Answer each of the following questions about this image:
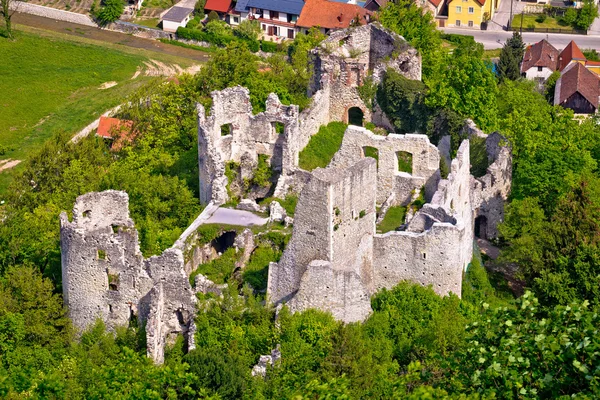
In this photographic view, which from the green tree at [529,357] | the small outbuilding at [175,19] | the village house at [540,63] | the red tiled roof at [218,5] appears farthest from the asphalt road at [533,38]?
the green tree at [529,357]

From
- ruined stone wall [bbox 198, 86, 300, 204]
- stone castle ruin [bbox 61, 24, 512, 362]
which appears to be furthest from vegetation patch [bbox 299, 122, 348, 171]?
ruined stone wall [bbox 198, 86, 300, 204]

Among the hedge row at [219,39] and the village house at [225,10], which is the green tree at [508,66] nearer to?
the hedge row at [219,39]

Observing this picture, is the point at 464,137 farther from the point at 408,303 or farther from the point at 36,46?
the point at 36,46

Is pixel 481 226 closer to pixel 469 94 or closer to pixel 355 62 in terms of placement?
pixel 469 94

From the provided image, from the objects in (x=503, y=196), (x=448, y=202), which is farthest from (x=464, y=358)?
(x=503, y=196)

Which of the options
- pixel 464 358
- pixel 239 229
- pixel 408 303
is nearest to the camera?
pixel 464 358

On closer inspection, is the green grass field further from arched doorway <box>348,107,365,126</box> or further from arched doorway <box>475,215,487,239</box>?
arched doorway <box>475,215,487,239</box>

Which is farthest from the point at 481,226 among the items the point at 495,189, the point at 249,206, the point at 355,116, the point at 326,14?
the point at 326,14

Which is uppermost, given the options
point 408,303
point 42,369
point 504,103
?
point 504,103
